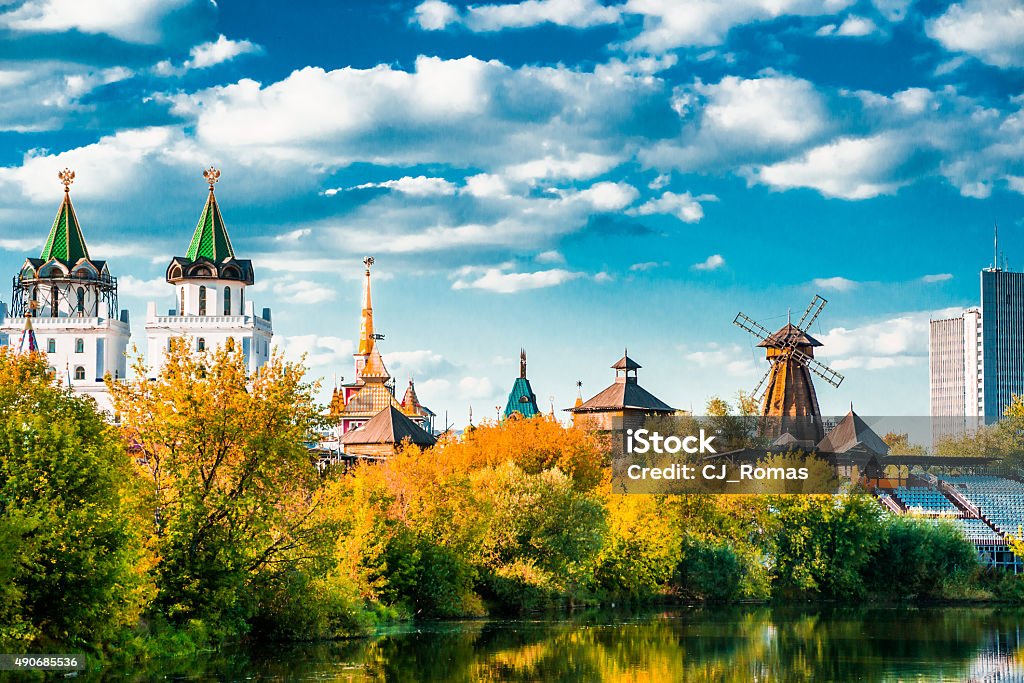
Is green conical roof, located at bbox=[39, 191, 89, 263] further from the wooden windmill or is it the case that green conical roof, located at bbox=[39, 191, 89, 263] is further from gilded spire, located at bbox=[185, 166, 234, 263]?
the wooden windmill

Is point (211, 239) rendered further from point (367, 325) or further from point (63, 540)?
point (63, 540)

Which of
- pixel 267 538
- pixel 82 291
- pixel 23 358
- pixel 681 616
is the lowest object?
pixel 681 616

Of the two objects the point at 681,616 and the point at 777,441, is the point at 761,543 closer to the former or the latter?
the point at 681,616

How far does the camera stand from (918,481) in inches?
3674

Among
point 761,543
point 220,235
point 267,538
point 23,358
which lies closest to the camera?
point 267,538

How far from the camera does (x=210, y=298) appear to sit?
151 metres

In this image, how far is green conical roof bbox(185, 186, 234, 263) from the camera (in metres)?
152

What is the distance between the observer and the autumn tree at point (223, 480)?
44469mm

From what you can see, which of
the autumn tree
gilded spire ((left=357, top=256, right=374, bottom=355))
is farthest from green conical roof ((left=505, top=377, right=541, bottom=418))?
the autumn tree

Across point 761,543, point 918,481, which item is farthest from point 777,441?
point 761,543

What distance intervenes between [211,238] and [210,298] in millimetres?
6354

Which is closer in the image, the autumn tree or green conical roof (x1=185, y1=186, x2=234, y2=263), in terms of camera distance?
the autumn tree

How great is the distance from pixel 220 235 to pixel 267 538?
11101cm

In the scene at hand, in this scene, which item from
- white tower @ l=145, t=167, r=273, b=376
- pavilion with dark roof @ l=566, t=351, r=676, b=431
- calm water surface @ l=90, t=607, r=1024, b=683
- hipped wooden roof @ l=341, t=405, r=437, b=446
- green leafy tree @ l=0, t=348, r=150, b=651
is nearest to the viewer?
green leafy tree @ l=0, t=348, r=150, b=651
